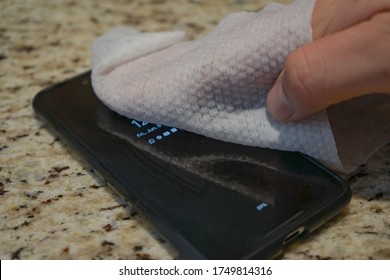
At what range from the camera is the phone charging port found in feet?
1.48

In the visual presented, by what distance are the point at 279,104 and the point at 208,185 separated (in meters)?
0.10

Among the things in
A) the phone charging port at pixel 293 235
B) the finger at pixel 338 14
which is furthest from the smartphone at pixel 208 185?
the finger at pixel 338 14

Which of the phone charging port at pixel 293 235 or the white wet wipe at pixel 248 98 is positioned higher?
the white wet wipe at pixel 248 98

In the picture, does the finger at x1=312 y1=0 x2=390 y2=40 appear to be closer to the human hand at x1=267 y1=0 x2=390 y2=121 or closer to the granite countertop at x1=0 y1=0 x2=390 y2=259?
the human hand at x1=267 y1=0 x2=390 y2=121

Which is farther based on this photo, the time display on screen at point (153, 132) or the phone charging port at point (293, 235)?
the time display on screen at point (153, 132)

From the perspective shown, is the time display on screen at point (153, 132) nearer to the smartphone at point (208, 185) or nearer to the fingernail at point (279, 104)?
the smartphone at point (208, 185)

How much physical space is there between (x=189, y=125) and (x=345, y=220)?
18cm

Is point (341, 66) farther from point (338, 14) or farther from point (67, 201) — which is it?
point (67, 201)

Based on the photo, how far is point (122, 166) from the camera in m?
0.52

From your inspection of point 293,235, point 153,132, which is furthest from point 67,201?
point 293,235

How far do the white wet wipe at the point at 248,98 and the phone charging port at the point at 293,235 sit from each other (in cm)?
9

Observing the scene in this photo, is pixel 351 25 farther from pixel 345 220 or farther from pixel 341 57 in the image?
pixel 345 220

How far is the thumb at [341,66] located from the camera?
44 centimetres
